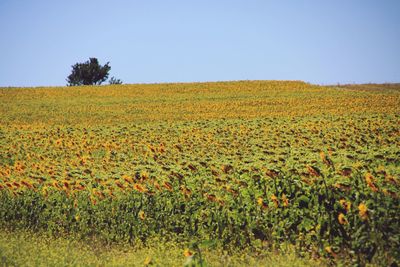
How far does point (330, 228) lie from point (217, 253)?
1.68 metres

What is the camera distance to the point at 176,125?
2467cm

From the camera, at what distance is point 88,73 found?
3091 inches

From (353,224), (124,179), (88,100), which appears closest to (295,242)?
(353,224)

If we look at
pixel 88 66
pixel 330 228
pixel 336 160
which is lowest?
pixel 330 228

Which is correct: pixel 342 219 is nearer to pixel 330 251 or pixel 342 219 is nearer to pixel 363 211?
pixel 330 251

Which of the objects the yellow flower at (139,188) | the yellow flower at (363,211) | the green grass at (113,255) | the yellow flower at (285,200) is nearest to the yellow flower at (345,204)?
the yellow flower at (363,211)

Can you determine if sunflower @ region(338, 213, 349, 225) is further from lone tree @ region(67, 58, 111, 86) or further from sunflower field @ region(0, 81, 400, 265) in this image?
lone tree @ region(67, 58, 111, 86)

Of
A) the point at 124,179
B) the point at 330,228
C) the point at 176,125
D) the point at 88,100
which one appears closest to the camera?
the point at 330,228

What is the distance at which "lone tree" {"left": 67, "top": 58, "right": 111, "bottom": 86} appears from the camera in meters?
78.5

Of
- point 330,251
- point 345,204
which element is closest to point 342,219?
point 345,204

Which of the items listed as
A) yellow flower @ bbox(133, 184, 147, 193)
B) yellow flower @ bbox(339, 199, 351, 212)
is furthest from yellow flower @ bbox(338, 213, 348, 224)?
yellow flower @ bbox(133, 184, 147, 193)

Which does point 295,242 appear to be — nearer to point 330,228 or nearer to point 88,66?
point 330,228

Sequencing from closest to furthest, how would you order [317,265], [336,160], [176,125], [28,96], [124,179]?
[317,265] < [336,160] < [124,179] < [176,125] < [28,96]

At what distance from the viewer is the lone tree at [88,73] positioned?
3091 inches
